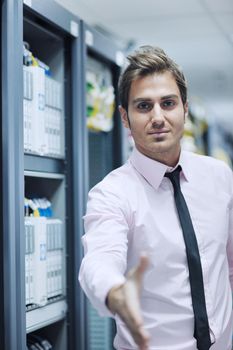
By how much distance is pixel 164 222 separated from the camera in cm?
191

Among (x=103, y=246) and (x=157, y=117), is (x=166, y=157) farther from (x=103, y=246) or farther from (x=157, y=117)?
(x=103, y=246)

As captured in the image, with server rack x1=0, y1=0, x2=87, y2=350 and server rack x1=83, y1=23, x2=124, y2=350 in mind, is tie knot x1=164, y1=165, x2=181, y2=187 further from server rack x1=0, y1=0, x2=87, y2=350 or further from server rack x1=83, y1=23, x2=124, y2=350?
server rack x1=83, y1=23, x2=124, y2=350

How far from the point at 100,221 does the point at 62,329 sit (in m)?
1.02

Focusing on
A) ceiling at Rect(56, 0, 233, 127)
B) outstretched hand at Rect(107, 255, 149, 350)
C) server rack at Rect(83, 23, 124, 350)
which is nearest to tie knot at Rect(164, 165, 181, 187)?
outstretched hand at Rect(107, 255, 149, 350)

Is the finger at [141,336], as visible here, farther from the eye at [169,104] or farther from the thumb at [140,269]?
the eye at [169,104]

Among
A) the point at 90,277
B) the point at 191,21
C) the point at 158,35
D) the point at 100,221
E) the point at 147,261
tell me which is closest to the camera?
the point at 147,261

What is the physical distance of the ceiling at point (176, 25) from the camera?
13.3 ft

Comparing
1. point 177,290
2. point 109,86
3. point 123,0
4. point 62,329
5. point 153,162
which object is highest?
point 123,0

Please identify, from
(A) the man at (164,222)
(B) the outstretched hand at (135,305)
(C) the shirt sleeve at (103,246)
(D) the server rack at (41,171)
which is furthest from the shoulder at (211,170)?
(B) the outstretched hand at (135,305)

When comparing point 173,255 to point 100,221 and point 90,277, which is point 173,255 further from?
point 90,277

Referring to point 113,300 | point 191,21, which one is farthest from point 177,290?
point 191,21

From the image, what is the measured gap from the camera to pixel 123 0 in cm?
389

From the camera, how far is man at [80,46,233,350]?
1.86 m

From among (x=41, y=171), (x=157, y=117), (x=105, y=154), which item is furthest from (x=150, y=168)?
(x=105, y=154)
